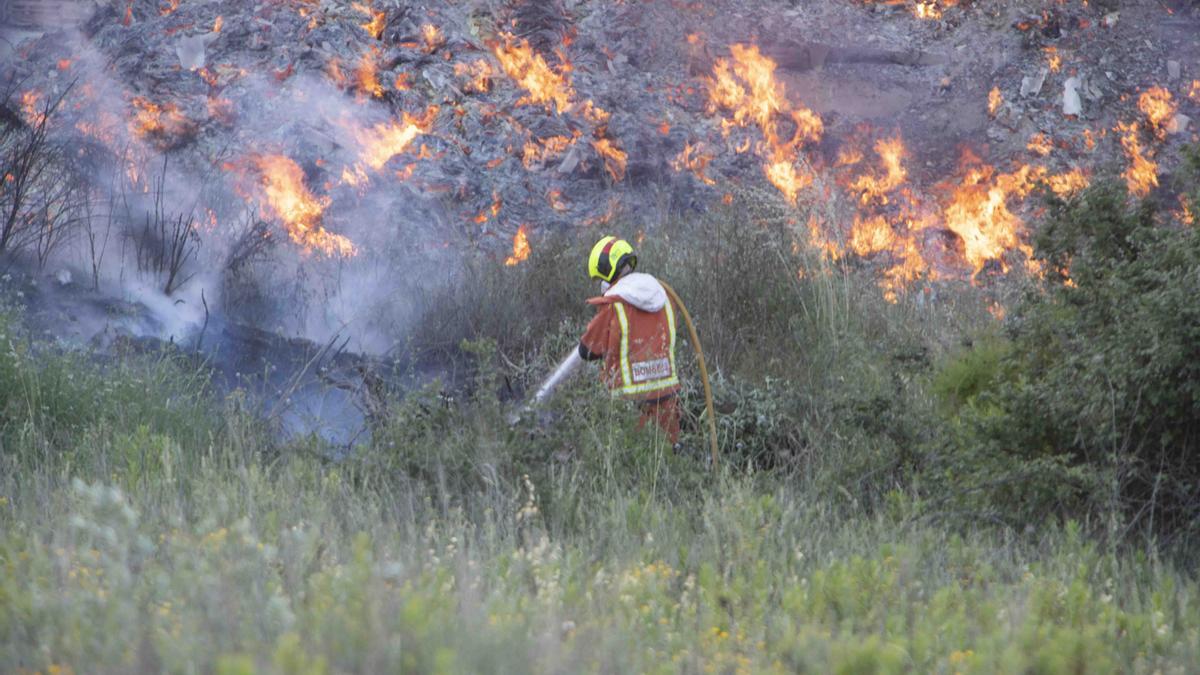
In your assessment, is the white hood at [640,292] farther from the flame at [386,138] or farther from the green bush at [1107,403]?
the flame at [386,138]

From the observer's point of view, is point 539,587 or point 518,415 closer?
point 539,587

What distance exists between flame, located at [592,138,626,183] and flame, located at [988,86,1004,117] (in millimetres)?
4622

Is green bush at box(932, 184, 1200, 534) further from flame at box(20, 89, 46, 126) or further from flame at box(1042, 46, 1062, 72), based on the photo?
flame at box(1042, 46, 1062, 72)

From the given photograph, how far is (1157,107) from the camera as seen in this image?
15102 millimetres

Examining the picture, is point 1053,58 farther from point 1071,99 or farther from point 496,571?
point 496,571

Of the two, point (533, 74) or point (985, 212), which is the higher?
point (533, 74)

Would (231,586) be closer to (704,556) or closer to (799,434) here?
(704,556)

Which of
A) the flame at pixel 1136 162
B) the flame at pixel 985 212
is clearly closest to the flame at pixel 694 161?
the flame at pixel 985 212

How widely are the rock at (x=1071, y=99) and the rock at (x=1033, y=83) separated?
278 mm

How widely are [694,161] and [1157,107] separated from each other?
18.9 feet

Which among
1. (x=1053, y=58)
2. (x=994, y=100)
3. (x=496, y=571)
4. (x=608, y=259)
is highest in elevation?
(x=1053, y=58)

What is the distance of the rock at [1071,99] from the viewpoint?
595 inches

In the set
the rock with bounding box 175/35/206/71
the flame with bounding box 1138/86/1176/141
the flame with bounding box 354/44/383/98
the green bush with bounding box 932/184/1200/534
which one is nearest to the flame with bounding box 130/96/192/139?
the rock with bounding box 175/35/206/71

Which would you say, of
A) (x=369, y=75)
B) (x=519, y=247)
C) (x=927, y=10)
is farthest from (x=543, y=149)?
(x=927, y=10)
